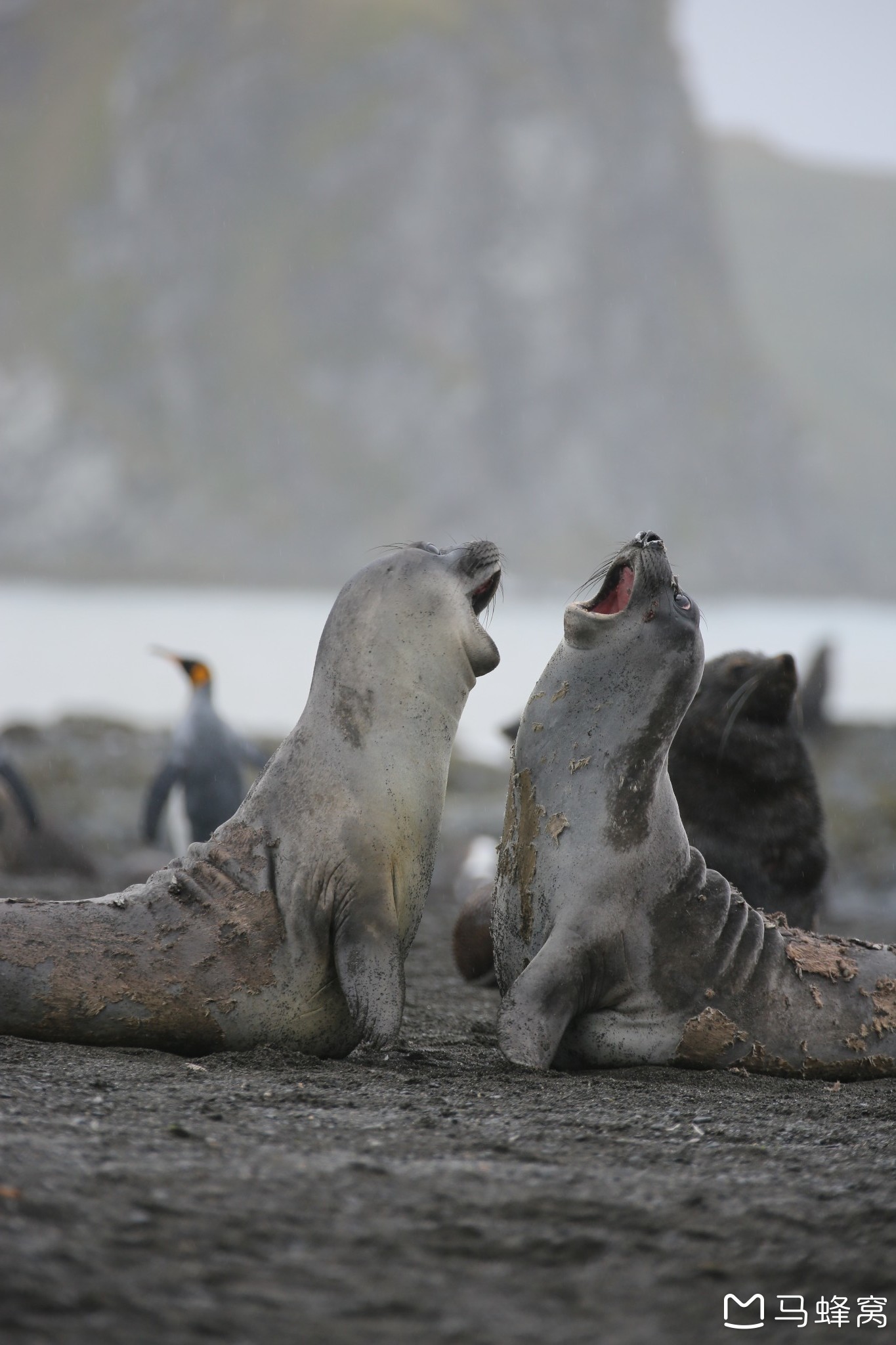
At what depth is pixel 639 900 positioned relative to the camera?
13.2 ft

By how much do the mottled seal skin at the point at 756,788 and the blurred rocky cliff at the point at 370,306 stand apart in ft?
155

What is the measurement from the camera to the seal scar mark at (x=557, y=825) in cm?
406

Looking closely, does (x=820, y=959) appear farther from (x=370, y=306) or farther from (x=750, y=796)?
(x=370, y=306)

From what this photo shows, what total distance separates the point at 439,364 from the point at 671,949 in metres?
57.3

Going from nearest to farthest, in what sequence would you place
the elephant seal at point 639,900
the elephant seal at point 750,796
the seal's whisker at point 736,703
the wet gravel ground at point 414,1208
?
the wet gravel ground at point 414,1208 < the elephant seal at point 639,900 < the elephant seal at point 750,796 < the seal's whisker at point 736,703

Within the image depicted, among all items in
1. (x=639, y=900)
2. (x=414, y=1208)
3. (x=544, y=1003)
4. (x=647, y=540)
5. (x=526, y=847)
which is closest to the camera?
(x=414, y=1208)

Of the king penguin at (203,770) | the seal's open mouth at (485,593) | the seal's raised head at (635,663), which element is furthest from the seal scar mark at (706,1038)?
the king penguin at (203,770)

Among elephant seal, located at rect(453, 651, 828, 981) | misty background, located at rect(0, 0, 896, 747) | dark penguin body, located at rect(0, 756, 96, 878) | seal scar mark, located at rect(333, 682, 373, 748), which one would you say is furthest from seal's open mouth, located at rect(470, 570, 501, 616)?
misty background, located at rect(0, 0, 896, 747)

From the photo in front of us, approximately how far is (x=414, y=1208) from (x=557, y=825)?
183 cm

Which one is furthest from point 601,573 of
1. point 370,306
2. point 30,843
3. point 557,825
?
point 370,306

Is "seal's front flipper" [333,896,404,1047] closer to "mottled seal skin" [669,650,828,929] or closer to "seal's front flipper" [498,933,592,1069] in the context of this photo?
"seal's front flipper" [498,933,592,1069]

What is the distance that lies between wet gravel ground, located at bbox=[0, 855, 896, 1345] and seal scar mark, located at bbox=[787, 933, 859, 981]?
75 cm

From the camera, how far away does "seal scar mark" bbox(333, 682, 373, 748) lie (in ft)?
14.0

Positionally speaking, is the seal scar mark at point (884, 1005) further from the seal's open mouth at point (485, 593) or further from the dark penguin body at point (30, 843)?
the dark penguin body at point (30, 843)
